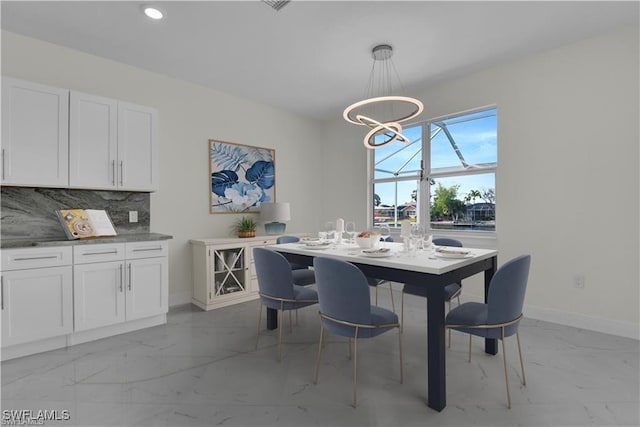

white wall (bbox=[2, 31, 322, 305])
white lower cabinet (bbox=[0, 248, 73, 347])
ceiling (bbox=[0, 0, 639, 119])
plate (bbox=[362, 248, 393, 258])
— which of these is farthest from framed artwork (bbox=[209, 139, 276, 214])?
plate (bbox=[362, 248, 393, 258])

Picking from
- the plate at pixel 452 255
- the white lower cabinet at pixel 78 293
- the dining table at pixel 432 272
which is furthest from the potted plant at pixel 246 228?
the plate at pixel 452 255

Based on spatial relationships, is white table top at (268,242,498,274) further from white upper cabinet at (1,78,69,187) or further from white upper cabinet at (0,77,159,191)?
white upper cabinet at (1,78,69,187)

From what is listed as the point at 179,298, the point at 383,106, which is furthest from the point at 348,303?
the point at 383,106

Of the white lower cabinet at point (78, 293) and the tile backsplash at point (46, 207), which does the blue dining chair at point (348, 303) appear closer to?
the white lower cabinet at point (78, 293)

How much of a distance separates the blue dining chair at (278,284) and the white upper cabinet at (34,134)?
2.01 metres

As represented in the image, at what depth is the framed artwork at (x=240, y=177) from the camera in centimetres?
422

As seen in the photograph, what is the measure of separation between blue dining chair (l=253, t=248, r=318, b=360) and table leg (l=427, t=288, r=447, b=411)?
2.94 feet

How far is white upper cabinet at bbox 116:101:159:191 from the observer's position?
317 cm

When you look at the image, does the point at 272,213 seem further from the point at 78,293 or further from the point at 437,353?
the point at 437,353

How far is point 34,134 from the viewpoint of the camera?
8.84 feet

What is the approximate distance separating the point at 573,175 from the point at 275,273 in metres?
3.01

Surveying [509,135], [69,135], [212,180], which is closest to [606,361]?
[509,135]

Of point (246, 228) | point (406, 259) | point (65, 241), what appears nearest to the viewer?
point (406, 259)

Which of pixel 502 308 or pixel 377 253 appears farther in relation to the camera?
pixel 377 253
